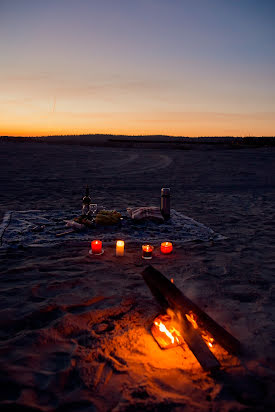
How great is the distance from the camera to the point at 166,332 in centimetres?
305

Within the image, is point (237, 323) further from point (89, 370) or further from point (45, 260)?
point (45, 260)

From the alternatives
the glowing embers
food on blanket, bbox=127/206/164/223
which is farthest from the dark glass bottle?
the glowing embers

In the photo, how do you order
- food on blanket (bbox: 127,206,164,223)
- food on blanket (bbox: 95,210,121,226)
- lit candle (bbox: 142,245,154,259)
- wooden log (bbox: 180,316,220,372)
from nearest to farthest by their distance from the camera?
wooden log (bbox: 180,316,220,372), lit candle (bbox: 142,245,154,259), food on blanket (bbox: 95,210,121,226), food on blanket (bbox: 127,206,164,223)

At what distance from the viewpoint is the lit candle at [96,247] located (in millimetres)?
5227

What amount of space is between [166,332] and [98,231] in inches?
146

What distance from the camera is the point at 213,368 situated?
2.63 m

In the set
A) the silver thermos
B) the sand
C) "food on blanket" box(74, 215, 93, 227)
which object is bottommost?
the sand

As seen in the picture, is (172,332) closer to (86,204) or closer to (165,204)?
(86,204)

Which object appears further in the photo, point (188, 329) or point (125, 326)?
point (125, 326)

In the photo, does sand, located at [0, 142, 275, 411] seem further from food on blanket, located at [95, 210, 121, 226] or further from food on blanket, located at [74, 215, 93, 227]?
food on blanket, located at [95, 210, 121, 226]

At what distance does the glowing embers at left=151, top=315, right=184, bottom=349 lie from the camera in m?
2.97

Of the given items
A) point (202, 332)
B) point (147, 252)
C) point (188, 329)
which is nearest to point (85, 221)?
point (147, 252)

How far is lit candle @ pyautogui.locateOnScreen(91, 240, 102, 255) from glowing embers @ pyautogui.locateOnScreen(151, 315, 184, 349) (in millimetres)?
2248

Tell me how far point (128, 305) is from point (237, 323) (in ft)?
4.17
